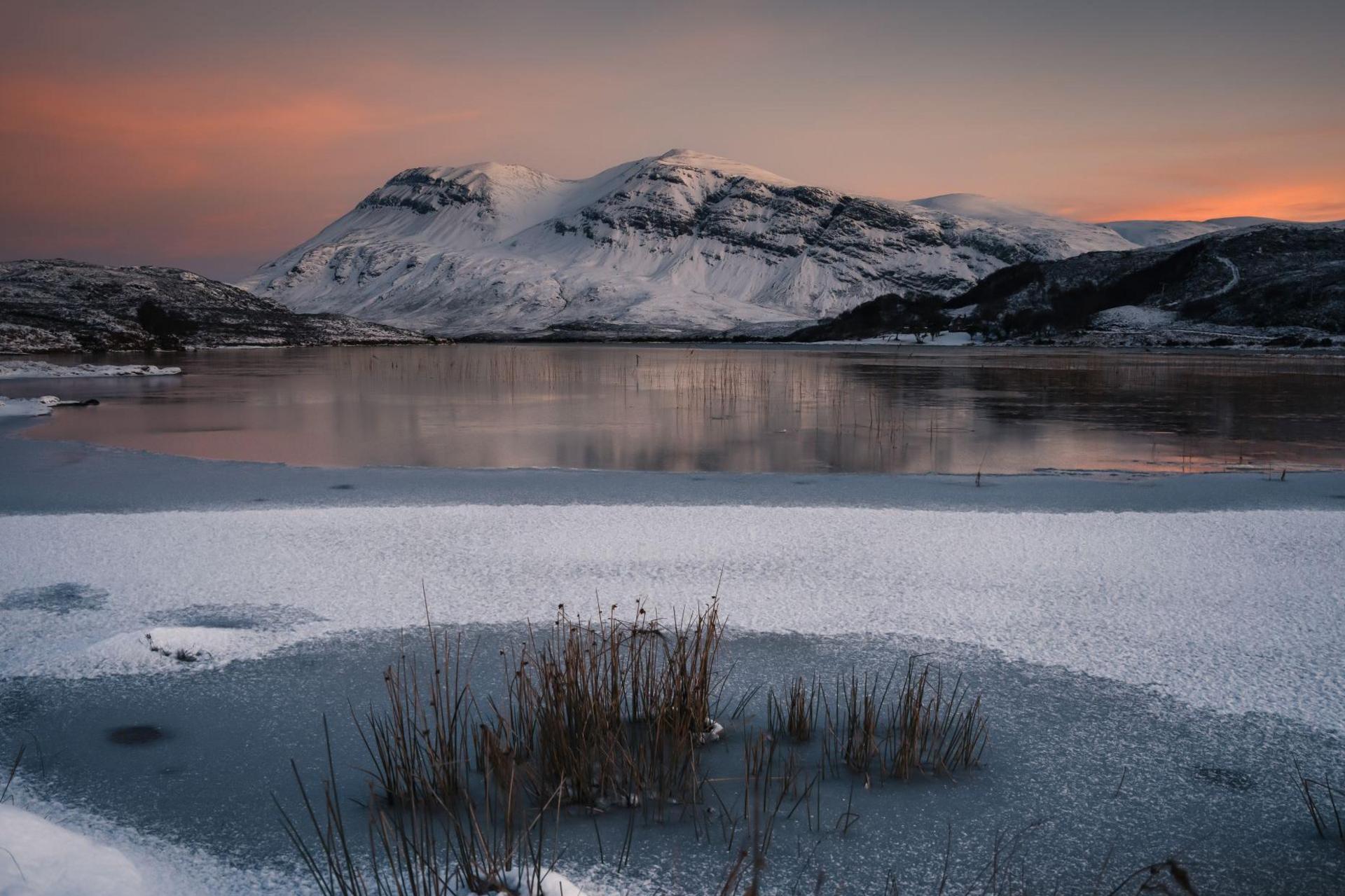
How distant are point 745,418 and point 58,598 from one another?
667 inches

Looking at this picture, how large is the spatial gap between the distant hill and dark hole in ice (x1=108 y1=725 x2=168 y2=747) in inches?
3196

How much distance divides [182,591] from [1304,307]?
97.4 meters

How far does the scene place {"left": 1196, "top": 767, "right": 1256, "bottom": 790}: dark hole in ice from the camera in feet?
13.4

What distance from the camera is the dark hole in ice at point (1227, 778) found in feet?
13.4

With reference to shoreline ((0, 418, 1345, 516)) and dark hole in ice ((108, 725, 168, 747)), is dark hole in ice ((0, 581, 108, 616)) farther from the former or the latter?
shoreline ((0, 418, 1345, 516))

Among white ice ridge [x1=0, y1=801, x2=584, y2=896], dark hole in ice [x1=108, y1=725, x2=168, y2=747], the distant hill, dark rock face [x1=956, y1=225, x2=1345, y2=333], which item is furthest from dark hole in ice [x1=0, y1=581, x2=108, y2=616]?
dark rock face [x1=956, y1=225, x2=1345, y2=333]

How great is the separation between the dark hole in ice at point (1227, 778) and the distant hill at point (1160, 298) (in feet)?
257

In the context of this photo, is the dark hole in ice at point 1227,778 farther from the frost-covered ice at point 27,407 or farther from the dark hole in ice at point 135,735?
the frost-covered ice at point 27,407

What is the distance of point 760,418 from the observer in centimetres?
2214

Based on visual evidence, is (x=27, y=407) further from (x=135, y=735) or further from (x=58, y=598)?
(x=135, y=735)

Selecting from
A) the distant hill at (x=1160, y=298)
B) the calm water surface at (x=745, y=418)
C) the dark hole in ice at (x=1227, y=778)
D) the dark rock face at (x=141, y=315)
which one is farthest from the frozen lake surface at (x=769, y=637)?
the distant hill at (x=1160, y=298)

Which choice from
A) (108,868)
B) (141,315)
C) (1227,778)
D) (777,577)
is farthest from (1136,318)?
(108,868)

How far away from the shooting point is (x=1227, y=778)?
416 cm

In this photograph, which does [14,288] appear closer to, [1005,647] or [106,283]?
[106,283]
